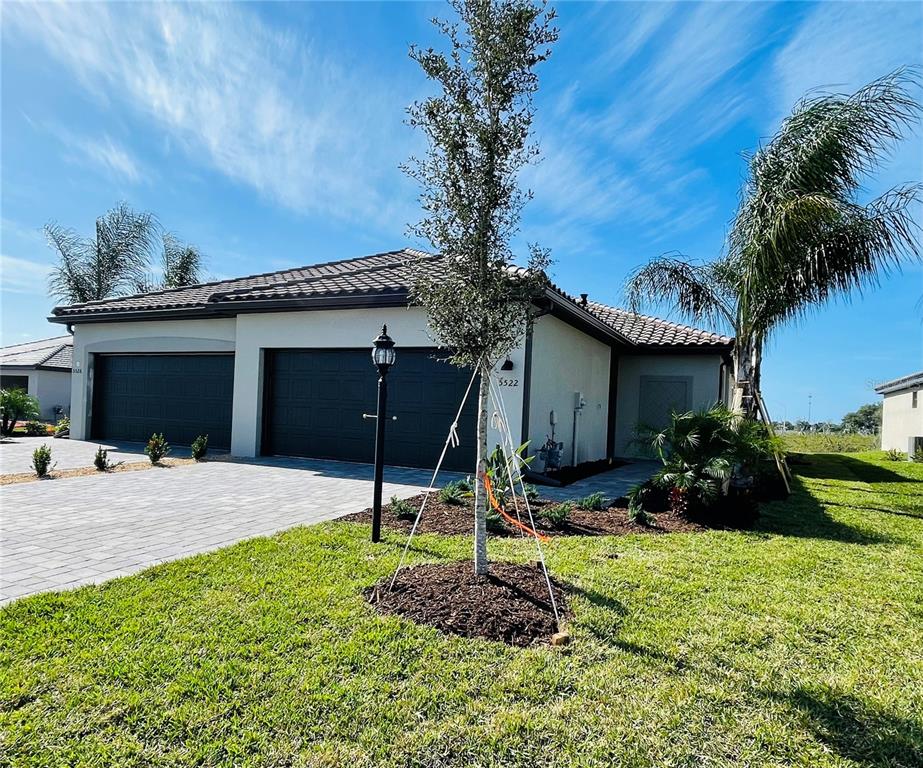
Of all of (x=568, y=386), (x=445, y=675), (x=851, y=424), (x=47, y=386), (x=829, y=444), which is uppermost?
(x=568, y=386)

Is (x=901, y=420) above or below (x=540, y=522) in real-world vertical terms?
above

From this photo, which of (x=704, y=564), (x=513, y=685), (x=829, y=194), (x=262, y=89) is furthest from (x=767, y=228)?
(x=262, y=89)

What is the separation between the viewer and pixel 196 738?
7.72 ft

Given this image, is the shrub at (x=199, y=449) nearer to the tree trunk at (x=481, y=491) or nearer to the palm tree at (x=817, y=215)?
the tree trunk at (x=481, y=491)

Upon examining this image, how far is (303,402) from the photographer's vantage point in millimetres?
11906

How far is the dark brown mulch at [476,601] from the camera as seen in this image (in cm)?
349

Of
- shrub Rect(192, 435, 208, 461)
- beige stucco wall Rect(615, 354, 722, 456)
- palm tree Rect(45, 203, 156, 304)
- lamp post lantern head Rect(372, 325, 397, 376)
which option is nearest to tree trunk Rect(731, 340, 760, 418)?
beige stucco wall Rect(615, 354, 722, 456)

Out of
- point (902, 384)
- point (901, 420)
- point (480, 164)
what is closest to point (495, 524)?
point (480, 164)

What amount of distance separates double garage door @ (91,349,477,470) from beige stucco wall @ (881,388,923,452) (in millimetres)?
15768

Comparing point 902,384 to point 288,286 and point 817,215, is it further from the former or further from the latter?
point 288,286

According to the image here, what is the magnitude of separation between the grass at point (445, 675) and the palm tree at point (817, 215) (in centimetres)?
519

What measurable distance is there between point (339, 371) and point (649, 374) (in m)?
8.65

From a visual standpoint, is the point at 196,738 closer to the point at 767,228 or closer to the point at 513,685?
the point at 513,685

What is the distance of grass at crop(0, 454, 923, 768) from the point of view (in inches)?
92.7
